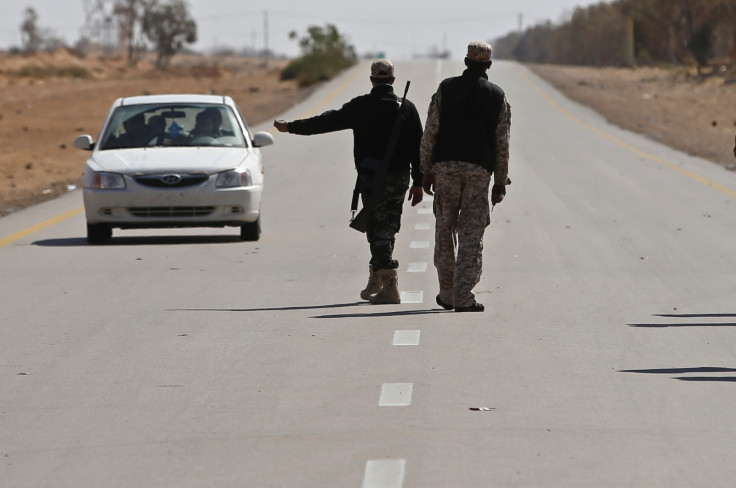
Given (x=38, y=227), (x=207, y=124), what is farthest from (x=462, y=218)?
(x=38, y=227)

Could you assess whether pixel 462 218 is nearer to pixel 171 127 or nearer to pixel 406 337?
pixel 406 337

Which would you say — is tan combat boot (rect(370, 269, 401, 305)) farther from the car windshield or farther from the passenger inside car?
the passenger inside car

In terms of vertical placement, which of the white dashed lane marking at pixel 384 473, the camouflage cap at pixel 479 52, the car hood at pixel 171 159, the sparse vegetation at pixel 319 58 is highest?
the camouflage cap at pixel 479 52

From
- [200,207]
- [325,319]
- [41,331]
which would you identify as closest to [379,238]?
[325,319]

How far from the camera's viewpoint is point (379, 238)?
11.8 metres

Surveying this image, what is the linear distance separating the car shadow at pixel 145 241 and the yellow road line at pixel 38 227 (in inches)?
15.6

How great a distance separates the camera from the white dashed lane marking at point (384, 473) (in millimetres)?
6066

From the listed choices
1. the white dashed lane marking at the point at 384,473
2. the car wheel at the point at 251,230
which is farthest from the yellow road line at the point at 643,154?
the white dashed lane marking at the point at 384,473

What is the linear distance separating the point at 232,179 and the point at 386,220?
4.66 metres

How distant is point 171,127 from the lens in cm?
1711

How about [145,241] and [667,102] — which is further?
[667,102]

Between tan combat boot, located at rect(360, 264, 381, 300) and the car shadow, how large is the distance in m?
5.04

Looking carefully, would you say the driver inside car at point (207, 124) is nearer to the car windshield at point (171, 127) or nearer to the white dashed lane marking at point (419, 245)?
the car windshield at point (171, 127)

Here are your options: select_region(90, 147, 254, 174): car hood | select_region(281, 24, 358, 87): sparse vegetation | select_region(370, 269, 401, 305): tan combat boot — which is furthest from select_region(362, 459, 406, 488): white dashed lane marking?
select_region(281, 24, 358, 87): sparse vegetation
